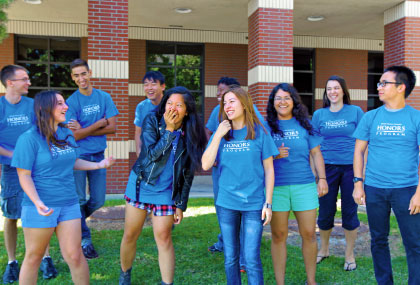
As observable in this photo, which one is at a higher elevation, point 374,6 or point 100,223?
point 374,6

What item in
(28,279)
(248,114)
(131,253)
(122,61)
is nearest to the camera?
(28,279)

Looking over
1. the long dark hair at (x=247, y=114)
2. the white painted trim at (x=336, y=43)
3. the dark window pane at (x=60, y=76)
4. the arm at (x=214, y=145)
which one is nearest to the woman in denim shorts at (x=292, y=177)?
the long dark hair at (x=247, y=114)

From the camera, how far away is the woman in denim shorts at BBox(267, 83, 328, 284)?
3574mm

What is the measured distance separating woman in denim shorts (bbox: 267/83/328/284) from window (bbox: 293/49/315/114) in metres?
10.4

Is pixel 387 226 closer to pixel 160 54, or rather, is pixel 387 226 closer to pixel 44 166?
pixel 44 166

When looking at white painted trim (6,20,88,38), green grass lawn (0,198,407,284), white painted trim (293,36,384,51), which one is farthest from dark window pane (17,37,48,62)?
white painted trim (293,36,384,51)

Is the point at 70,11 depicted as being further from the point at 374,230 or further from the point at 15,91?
the point at 374,230

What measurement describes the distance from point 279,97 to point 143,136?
1.36 metres

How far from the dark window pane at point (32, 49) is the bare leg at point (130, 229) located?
10314 mm

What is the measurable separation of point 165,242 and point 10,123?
6.80 feet

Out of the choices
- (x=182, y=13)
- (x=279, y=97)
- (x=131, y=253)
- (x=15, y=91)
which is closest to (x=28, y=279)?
(x=131, y=253)

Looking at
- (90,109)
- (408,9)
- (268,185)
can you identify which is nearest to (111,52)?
(90,109)

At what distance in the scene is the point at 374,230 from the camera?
11.5 ft

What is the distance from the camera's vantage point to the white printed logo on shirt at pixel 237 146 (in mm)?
3225
